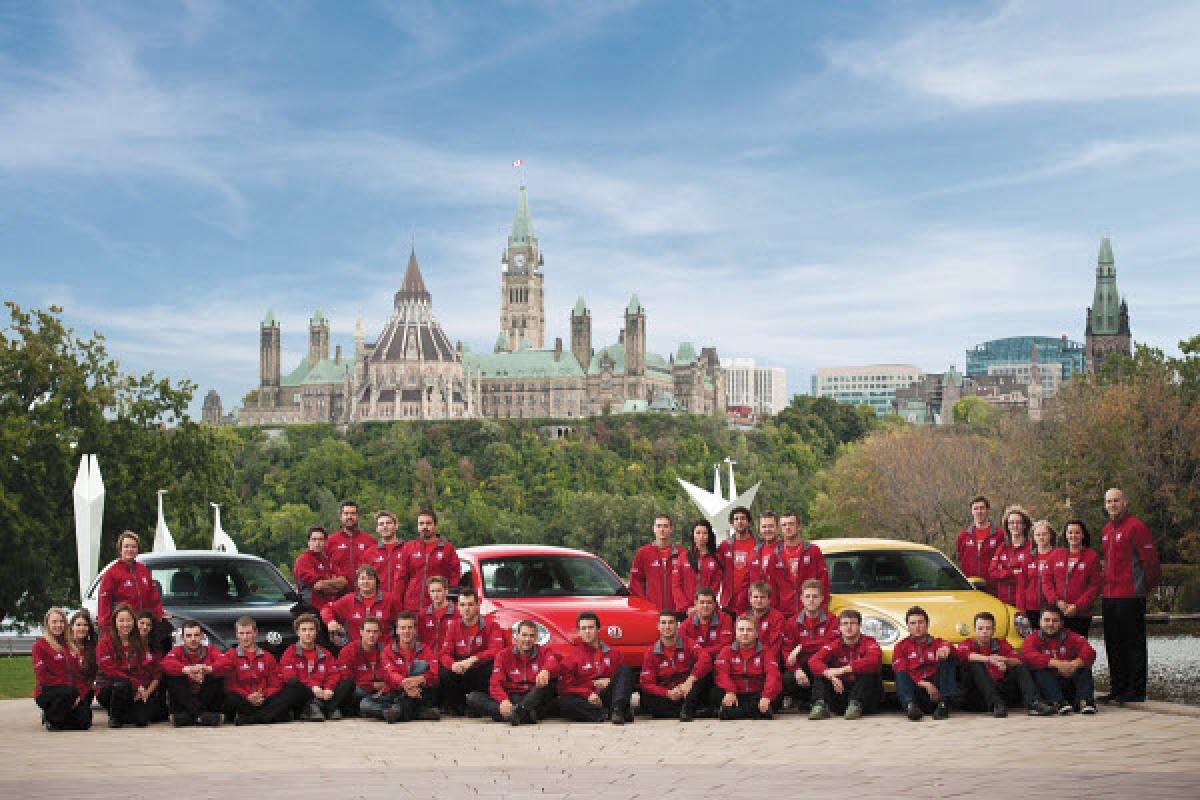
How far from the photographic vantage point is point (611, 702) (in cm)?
1337

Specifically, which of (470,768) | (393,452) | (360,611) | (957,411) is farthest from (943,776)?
(957,411)

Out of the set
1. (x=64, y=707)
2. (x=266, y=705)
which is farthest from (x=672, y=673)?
(x=64, y=707)

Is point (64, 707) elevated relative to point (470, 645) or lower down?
lower down

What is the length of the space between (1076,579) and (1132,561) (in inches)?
22.0

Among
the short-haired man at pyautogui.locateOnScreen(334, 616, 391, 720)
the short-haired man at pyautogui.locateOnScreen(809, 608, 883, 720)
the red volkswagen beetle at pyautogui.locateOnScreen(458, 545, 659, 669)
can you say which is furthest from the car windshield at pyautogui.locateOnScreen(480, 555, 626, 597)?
the short-haired man at pyautogui.locateOnScreen(809, 608, 883, 720)

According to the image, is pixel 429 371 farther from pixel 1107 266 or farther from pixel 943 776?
pixel 943 776

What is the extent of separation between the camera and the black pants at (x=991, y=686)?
516 inches

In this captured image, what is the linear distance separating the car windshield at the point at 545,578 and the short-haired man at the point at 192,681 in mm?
2774

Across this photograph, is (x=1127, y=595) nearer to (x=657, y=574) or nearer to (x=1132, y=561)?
(x=1132, y=561)

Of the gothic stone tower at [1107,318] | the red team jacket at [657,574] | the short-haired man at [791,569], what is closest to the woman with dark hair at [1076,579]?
the short-haired man at [791,569]

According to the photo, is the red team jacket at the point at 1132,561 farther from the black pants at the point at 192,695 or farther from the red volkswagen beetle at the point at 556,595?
the black pants at the point at 192,695

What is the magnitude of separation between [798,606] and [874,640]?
1.03 m

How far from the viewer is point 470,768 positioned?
1047cm

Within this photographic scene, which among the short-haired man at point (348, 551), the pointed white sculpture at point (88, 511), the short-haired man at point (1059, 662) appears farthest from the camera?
the pointed white sculpture at point (88, 511)
